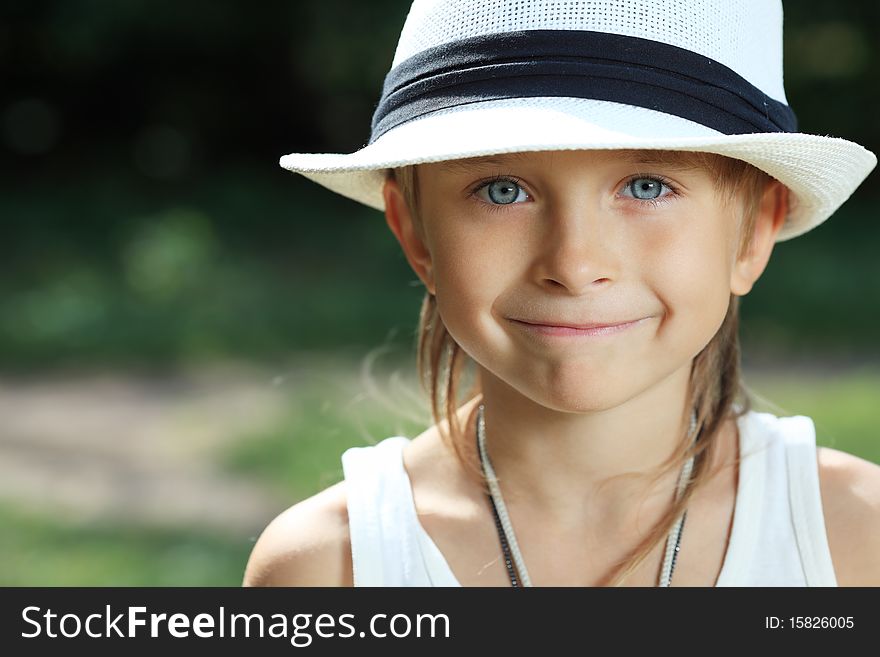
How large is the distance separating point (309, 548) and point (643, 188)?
29.0 inches

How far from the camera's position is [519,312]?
5.26 ft

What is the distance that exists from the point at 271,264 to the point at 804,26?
3.68m

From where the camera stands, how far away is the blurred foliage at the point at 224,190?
19.7 ft

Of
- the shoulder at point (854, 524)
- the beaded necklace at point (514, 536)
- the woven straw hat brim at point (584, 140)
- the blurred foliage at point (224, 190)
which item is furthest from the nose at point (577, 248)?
the blurred foliage at point (224, 190)

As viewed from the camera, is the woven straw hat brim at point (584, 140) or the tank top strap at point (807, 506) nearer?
the woven straw hat brim at point (584, 140)

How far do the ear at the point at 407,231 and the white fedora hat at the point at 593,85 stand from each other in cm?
17

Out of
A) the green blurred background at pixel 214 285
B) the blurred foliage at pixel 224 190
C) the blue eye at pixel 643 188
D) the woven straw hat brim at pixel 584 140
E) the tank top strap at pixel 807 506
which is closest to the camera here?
the woven straw hat brim at pixel 584 140

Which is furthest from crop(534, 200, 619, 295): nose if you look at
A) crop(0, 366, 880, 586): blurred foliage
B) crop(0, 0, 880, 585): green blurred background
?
crop(0, 366, 880, 586): blurred foliage

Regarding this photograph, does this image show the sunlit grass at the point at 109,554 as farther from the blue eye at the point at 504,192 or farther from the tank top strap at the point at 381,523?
the blue eye at the point at 504,192

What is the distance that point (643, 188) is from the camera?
1.59 metres

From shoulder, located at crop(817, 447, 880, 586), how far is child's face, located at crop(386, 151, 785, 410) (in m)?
0.36

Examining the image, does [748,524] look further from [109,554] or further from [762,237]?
[109,554]
